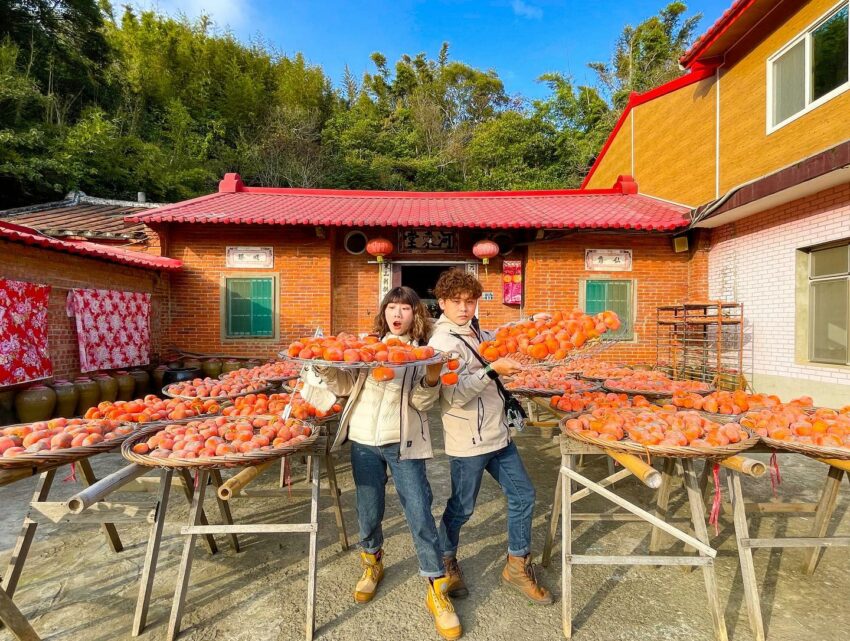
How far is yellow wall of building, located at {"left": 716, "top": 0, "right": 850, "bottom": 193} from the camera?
5797mm

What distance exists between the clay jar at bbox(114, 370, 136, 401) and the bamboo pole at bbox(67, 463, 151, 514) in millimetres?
5576

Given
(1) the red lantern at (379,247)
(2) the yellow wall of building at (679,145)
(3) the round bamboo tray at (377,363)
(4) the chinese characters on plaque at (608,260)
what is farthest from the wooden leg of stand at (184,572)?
(2) the yellow wall of building at (679,145)

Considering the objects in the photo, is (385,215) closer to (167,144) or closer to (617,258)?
(617,258)

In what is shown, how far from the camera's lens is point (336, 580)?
2693 mm

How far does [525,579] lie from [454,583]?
1.37 feet

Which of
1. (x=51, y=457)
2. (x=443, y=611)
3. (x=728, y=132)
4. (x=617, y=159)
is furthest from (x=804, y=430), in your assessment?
(x=617, y=159)

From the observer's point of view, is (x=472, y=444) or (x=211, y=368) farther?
(x=211, y=368)

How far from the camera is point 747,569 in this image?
2.24 metres

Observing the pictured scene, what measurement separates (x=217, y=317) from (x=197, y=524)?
6832 millimetres

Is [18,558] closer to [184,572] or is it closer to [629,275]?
[184,572]

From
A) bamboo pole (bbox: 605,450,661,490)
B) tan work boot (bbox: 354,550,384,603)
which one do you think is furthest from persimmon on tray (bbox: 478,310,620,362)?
tan work boot (bbox: 354,550,384,603)

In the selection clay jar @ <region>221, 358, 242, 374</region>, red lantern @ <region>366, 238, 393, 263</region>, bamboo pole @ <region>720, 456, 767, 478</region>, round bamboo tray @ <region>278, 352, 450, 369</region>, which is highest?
red lantern @ <region>366, 238, 393, 263</region>

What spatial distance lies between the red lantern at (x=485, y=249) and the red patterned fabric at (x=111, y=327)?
6.40 meters

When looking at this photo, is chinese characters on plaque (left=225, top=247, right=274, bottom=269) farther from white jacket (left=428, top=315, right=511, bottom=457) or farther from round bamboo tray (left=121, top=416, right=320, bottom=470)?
white jacket (left=428, top=315, right=511, bottom=457)
